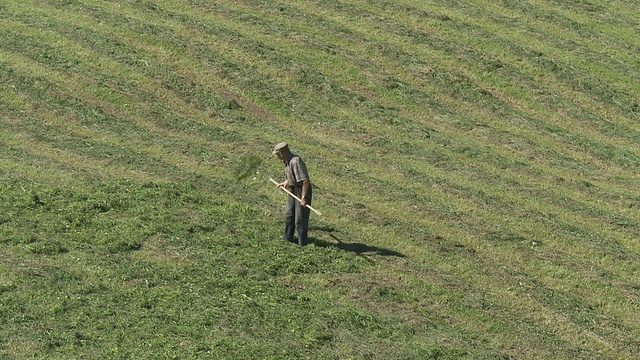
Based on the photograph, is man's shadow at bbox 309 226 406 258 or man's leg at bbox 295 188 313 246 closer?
man's leg at bbox 295 188 313 246

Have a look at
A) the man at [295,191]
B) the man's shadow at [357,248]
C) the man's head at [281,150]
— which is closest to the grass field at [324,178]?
the man's shadow at [357,248]

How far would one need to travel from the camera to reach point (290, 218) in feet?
59.5

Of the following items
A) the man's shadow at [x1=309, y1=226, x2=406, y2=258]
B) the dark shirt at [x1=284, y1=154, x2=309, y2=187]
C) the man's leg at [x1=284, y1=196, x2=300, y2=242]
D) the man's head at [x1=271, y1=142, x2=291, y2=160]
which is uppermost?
the man's head at [x1=271, y1=142, x2=291, y2=160]

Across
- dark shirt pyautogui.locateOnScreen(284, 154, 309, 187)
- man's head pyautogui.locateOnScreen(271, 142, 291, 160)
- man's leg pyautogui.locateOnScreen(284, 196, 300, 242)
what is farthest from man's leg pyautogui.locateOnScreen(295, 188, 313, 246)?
man's head pyautogui.locateOnScreen(271, 142, 291, 160)

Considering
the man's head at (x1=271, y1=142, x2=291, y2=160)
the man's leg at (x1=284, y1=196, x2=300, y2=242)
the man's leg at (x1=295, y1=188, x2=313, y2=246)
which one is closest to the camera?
the man's head at (x1=271, y1=142, x2=291, y2=160)

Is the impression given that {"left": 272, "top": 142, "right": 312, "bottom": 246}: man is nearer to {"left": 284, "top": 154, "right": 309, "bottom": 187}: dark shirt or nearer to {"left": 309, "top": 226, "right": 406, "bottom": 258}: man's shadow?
{"left": 284, "top": 154, "right": 309, "bottom": 187}: dark shirt

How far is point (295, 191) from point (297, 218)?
0.54 metres

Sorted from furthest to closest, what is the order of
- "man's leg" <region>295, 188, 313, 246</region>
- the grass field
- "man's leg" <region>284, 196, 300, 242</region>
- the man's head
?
"man's leg" <region>284, 196, 300, 242</region> → "man's leg" <region>295, 188, 313, 246</region> → the man's head → the grass field

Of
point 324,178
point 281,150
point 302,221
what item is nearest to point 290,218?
point 302,221

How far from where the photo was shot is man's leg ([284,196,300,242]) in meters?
18.0

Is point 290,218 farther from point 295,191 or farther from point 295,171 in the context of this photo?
point 295,171

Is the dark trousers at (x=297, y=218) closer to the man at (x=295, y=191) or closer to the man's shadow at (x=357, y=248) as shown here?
the man at (x=295, y=191)

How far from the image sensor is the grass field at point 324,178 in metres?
15.2

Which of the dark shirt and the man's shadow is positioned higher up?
the dark shirt
